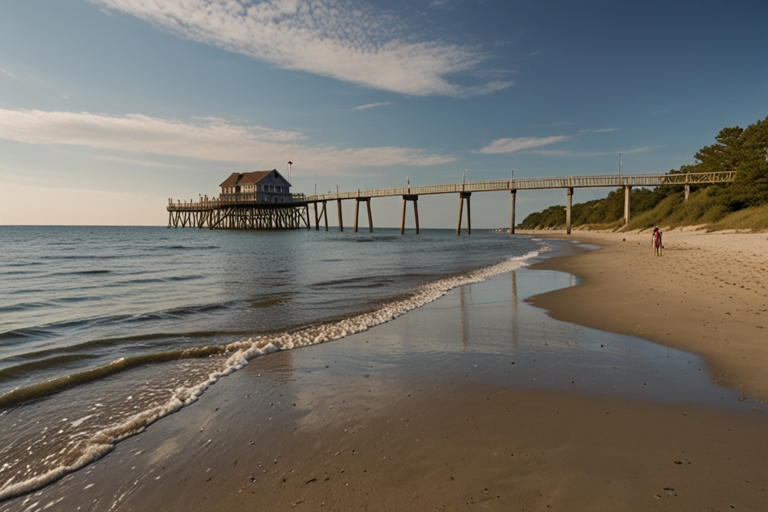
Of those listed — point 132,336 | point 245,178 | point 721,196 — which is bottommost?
point 132,336

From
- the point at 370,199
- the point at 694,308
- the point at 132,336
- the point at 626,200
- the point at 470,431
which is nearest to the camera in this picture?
the point at 470,431

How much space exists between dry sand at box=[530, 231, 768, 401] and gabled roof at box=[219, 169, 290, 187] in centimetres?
7240

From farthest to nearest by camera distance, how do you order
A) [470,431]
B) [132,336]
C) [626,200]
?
[626,200]
[132,336]
[470,431]

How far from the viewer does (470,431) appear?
11.4 ft

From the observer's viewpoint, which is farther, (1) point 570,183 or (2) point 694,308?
(1) point 570,183

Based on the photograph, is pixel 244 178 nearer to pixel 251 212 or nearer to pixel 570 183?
pixel 251 212

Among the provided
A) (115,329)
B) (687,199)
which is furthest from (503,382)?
(687,199)

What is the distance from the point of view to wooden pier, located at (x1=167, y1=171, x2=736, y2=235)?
50.7 meters

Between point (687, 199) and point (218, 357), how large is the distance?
53812 millimetres

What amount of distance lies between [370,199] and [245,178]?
26.4m

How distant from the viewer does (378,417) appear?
381 centimetres

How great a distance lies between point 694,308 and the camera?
7992mm

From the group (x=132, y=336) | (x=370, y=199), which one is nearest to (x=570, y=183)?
(x=370, y=199)

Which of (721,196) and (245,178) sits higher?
(245,178)
